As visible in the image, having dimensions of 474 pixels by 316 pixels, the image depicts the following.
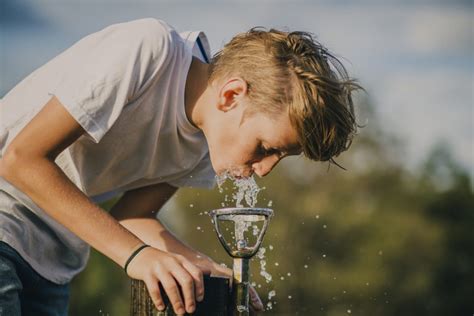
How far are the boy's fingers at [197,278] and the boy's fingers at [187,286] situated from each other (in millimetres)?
15

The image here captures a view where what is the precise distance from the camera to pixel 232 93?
11.1 ft

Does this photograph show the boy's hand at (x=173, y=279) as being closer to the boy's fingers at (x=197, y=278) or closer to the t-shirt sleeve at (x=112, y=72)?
the boy's fingers at (x=197, y=278)

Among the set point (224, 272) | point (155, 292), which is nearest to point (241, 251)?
point (155, 292)

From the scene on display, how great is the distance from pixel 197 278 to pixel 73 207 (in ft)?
1.66

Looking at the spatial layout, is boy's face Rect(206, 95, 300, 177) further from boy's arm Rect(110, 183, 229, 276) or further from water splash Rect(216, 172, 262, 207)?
boy's arm Rect(110, 183, 229, 276)

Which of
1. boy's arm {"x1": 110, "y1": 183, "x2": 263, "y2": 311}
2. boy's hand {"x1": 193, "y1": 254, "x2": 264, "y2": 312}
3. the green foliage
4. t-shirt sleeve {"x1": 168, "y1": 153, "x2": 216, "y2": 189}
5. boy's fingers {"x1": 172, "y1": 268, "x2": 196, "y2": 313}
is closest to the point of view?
boy's fingers {"x1": 172, "y1": 268, "x2": 196, "y2": 313}

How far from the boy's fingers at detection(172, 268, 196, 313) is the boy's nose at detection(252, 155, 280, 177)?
80 centimetres

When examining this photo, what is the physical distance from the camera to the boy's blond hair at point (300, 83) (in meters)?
3.29

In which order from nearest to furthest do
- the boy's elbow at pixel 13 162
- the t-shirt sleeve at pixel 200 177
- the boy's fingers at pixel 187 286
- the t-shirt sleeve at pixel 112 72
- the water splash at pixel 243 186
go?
1. the boy's fingers at pixel 187 286
2. the boy's elbow at pixel 13 162
3. the t-shirt sleeve at pixel 112 72
4. the water splash at pixel 243 186
5. the t-shirt sleeve at pixel 200 177

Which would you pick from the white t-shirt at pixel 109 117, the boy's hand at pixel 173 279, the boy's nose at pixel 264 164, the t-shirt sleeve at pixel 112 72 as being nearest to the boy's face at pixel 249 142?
the boy's nose at pixel 264 164

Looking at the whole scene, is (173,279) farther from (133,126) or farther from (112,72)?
(133,126)

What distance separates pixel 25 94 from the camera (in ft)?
11.6

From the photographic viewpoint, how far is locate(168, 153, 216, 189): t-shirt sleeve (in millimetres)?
4109

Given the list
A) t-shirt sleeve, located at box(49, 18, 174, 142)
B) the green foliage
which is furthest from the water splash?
the green foliage
